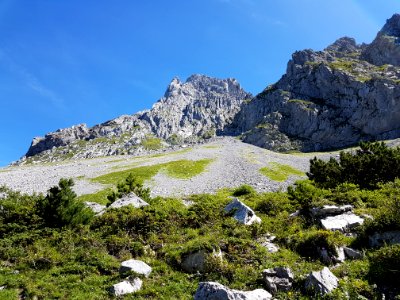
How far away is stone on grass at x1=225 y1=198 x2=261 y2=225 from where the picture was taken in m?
23.6

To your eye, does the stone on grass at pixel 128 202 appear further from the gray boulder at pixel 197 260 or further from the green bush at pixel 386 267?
the green bush at pixel 386 267

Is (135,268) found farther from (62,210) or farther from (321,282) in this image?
(62,210)

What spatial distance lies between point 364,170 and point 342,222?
14.0 m

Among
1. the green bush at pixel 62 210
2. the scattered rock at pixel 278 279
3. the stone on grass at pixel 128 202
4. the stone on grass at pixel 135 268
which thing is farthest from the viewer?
the stone on grass at pixel 128 202

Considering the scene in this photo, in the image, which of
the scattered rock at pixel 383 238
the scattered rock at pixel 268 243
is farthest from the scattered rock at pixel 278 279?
the scattered rock at pixel 383 238

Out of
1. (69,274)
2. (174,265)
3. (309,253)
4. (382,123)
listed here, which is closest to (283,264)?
(309,253)

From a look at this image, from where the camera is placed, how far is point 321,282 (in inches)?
529

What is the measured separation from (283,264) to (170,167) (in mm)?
57861

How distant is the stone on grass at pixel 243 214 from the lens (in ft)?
77.5

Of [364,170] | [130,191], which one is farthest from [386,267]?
[130,191]

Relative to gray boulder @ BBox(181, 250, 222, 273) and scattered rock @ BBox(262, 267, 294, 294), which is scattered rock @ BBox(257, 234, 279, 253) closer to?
gray boulder @ BBox(181, 250, 222, 273)

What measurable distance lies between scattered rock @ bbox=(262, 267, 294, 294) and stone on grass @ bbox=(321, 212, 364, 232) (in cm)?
739

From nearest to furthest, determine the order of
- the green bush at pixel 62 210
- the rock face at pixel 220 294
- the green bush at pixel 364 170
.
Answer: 1. the rock face at pixel 220 294
2. the green bush at pixel 62 210
3. the green bush at pixel 364 170

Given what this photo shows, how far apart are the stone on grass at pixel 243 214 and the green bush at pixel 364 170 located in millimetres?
12087
